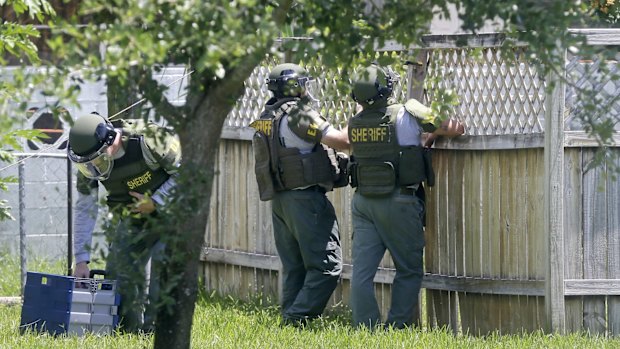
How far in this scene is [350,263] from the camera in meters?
8.76

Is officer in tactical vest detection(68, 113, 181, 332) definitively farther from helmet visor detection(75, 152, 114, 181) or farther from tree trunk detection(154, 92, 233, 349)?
tree trunk detection(154, 92, 233, 349)

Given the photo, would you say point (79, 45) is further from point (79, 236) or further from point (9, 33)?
point (79, 236)

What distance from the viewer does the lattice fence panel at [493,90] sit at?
758 centimetres

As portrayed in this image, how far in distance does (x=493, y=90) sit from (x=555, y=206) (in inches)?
37.1

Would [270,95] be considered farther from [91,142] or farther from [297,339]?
[297,339]

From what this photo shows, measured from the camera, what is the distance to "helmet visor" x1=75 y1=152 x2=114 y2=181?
7.27 meters

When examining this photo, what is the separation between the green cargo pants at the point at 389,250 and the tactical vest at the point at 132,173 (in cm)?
148

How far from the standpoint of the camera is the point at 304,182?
8094 millimetres

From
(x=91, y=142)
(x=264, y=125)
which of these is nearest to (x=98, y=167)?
(x=91, y=142)

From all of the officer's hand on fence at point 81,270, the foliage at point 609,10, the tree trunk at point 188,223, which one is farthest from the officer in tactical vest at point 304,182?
the tree trunk at point 188,223

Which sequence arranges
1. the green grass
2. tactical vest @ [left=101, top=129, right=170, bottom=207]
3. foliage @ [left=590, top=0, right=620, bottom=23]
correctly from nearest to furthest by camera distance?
the green grass → tactical vest @ [left=101, top=129, right=170, bottom=207] → foliage @ [left=590, top=0, right=620, bottom=23]

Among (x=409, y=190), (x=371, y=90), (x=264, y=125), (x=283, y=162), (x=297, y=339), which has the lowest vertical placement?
(x=297, y=339)

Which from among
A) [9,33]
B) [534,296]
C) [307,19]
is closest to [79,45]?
[307,19]

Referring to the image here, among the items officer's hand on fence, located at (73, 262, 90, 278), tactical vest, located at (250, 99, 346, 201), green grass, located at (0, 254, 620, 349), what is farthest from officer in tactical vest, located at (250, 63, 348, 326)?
officer's hand on fence, located at (73, 262, 90, 278)
